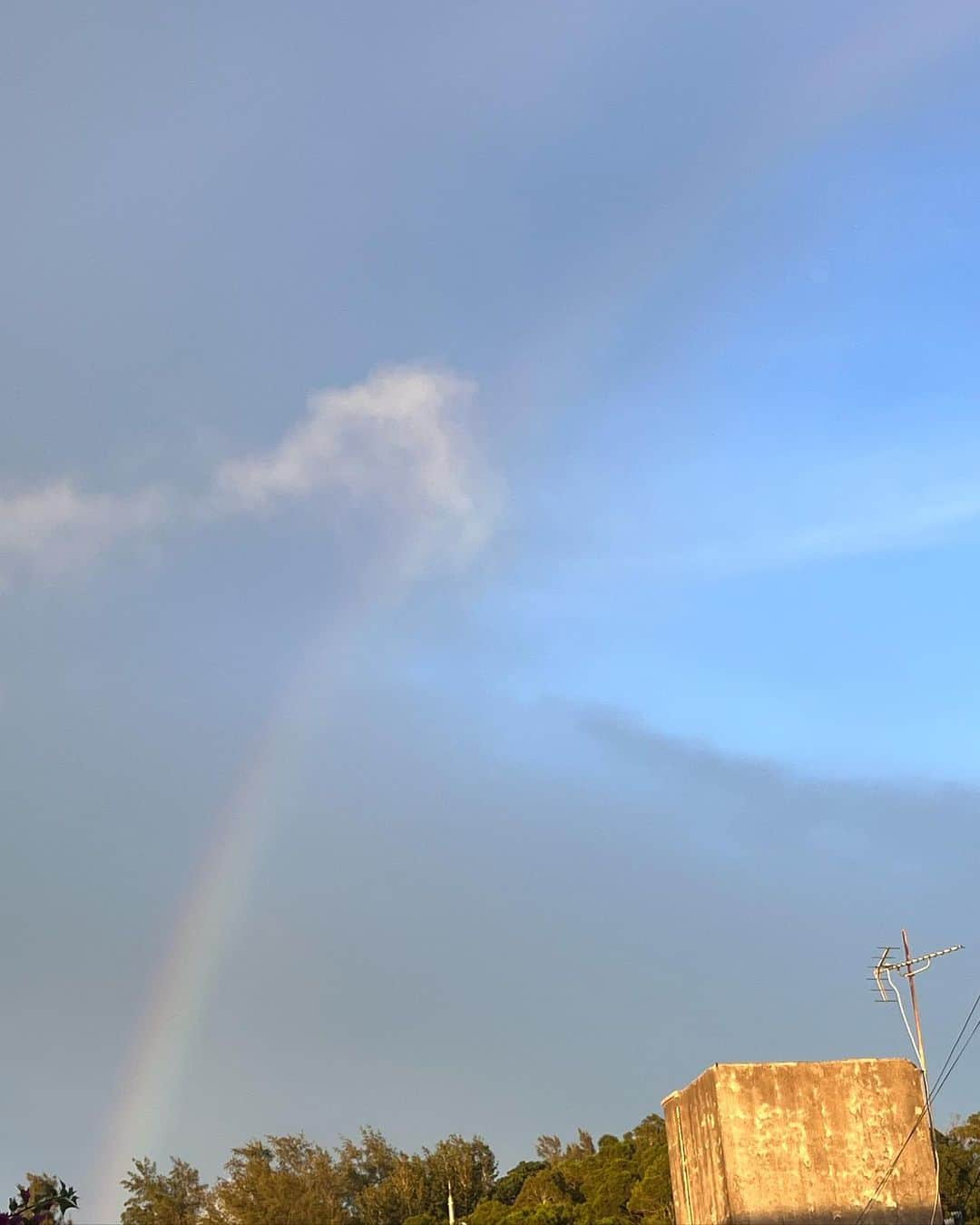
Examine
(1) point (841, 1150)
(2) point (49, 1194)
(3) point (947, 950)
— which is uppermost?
(3) point (947, 950)

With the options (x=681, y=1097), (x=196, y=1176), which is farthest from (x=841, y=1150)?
(x=196, y=1176)

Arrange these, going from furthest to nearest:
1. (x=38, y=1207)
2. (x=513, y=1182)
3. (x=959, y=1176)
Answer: (x=513, y=1182), (x=959, y=1176), (x=38, y=1207)

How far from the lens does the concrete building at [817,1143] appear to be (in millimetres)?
36281

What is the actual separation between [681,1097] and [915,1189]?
7.48 meters

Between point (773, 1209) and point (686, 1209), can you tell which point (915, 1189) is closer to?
point (773, 1209)

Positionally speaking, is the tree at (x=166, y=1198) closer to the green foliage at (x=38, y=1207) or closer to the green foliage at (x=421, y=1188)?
the green foliage at (x=421, y=1188)

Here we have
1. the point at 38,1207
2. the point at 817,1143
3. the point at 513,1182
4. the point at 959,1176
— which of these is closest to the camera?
the point at 38,1207

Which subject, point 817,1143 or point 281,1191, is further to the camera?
point 281,1191

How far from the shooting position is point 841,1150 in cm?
3684

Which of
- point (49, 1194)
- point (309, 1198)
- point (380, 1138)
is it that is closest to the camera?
point (49, 1194)

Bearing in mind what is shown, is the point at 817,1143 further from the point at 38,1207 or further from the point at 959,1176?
the point at 959,1176

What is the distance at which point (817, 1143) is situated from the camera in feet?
121

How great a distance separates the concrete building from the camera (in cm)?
3628

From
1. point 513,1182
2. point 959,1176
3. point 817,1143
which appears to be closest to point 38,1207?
point 817,1143
